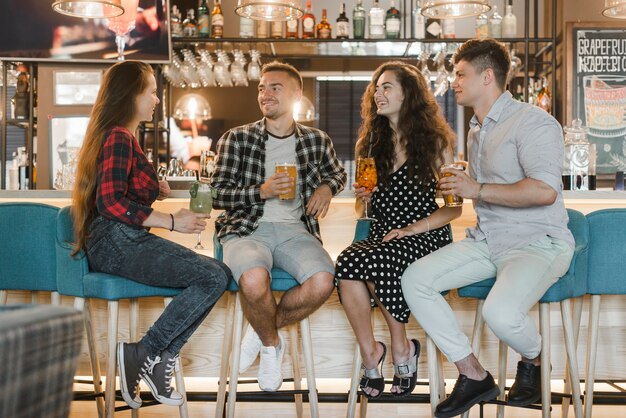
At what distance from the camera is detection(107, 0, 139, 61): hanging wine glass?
17.2ft

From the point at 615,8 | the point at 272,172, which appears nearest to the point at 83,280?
the point at 272,172

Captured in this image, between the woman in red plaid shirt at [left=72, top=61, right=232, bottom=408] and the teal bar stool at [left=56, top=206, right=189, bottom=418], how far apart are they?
0.03 metres

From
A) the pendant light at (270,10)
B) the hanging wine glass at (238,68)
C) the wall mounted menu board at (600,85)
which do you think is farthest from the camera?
the wall mounted menu board at (600,85)

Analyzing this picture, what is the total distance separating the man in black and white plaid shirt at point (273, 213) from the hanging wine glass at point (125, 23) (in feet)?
7.72

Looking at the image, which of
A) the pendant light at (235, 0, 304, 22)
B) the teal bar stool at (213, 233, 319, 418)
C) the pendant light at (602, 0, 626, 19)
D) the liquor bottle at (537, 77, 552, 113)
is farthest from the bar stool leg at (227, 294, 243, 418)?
the liquor bottle at (537, 77, 552, 113)

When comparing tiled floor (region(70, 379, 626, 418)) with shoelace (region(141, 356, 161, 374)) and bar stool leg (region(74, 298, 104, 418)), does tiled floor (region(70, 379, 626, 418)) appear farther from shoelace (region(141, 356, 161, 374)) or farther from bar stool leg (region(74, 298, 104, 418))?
shoelace (region(141, 356, 161, 374))

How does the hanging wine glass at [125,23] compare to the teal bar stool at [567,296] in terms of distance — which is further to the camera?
the hanging wine glass at [125,23]

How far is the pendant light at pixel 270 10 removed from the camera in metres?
3.59

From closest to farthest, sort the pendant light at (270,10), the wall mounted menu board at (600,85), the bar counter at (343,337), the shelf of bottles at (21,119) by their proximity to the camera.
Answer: the bar counter at (343,337) → the pendant light at (270,10) → the shelf of bottles at (21,119) → the wall mounted menu board at (600,85)

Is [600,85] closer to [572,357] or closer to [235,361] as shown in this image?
[572,357]

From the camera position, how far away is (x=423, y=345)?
3279mm

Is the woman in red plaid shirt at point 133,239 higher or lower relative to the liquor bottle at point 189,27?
lower

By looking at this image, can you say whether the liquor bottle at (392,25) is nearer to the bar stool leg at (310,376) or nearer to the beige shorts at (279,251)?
the beige shorts at (279,251)

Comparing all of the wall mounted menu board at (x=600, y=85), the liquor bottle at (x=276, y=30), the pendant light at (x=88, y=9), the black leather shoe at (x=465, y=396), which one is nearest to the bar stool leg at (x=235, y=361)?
the black leather shoe at (x=465, y=396)
